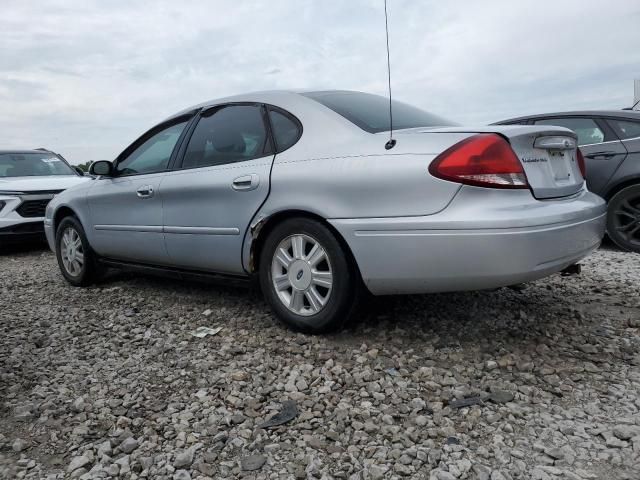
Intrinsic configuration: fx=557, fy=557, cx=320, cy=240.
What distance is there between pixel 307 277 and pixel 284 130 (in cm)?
92

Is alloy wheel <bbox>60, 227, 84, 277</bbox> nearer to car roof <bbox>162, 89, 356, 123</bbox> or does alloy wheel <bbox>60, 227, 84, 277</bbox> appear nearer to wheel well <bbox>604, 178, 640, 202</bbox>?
car roof <bbox>162, 89, 356, 123</bbox>

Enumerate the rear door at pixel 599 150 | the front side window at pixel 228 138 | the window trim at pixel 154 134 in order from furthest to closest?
the rear door at pixel 599 150, the window trim at pixel 154 134, the front side window at pixel 228 138

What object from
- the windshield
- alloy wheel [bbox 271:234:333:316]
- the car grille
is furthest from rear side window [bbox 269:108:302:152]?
the windshield

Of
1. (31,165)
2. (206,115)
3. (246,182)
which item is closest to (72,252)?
(206,115)

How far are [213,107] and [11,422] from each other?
2.39 m

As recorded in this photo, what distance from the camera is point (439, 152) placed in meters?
2.71

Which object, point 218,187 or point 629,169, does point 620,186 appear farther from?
point 218,187

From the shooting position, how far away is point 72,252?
16.5 feet

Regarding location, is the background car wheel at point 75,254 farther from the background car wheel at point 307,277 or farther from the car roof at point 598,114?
the car roof at point 598,114

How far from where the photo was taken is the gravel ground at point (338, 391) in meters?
2.08

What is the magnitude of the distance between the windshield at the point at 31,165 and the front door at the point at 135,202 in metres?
4.43

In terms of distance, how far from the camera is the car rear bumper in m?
2.59

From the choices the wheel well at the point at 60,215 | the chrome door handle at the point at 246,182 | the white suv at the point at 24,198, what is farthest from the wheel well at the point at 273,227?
the white suv at the point at 24,198

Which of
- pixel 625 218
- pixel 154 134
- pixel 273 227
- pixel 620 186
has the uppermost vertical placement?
pixel 154 134
